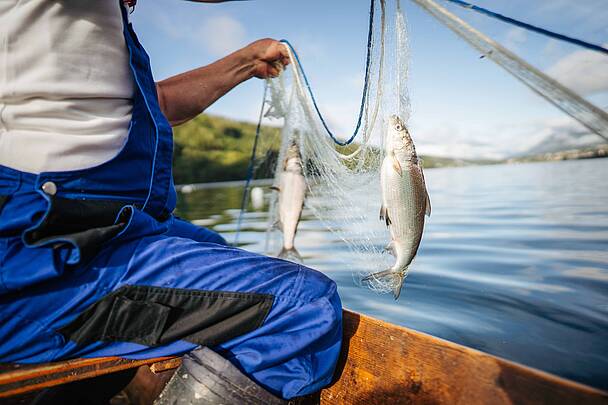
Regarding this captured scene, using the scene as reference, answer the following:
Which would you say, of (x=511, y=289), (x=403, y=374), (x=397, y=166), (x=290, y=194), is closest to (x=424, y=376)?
(x=403, y=374)

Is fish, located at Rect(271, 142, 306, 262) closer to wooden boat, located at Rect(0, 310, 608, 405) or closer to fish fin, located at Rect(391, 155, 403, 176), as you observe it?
fish fin, located at Rect(391, 155, 403, 176)

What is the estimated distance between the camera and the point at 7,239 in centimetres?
154

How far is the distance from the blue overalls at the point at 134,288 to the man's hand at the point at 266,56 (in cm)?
138

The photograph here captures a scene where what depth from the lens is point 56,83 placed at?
1688mm

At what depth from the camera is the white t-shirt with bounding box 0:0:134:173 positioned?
1623 mm

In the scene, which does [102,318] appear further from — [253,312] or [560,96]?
[560,96]

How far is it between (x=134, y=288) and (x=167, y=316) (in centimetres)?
18

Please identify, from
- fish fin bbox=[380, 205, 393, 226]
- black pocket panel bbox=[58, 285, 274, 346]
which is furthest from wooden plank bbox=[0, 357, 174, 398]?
fish fin bbox=[380, 205, 393, 226]

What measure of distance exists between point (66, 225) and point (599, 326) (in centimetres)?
446

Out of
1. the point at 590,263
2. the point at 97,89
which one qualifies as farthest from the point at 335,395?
the point at 590,263

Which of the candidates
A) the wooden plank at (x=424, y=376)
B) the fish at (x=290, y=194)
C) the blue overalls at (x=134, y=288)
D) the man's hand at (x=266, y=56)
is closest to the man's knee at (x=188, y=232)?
the blue overalls at (x=134, y=288)

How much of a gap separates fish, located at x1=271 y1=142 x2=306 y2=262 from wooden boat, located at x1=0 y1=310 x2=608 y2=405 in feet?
7.89

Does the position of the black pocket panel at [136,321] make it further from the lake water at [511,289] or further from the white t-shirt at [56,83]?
the lake water at [511,289]

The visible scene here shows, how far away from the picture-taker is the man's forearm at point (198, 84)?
126 inches
